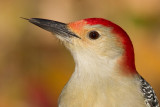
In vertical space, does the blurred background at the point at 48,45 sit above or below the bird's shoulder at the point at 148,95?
below

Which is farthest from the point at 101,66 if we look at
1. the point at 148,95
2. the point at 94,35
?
the point at 148,95

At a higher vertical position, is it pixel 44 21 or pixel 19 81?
pixel 44 21

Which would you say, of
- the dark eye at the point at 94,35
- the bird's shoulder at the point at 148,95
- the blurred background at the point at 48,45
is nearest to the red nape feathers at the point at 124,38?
the dark eye at the point at 94,35

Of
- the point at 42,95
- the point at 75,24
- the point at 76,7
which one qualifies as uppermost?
the point at 75,24

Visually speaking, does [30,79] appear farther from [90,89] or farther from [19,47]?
[90,89]

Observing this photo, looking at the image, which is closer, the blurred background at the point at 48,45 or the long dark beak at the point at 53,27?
the long dark beak at the point at 53,27

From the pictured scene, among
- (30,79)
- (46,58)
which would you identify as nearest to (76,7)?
(46,58)

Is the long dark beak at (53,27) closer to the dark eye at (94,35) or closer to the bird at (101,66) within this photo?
the bird at (101,66)

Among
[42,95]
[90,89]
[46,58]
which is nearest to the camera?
[90,89]
